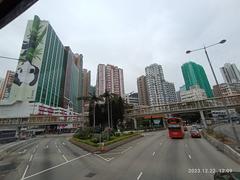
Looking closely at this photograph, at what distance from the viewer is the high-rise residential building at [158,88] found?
153000mm

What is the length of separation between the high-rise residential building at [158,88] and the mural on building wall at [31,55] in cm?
10091

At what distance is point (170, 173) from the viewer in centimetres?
1075

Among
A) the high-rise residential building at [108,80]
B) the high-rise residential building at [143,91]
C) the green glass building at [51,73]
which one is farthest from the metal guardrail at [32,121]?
the high-rise residential building at [143,91]

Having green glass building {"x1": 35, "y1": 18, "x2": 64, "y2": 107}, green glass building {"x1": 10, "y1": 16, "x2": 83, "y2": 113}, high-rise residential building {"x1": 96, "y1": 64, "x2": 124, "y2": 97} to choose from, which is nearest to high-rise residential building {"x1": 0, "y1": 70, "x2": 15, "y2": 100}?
green glass building {"x1": 10, "y1": 16, "x2": 83, "y2": 113}

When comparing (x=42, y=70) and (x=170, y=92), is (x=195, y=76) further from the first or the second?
(x=42, y=70)

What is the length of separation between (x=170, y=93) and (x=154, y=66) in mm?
34067

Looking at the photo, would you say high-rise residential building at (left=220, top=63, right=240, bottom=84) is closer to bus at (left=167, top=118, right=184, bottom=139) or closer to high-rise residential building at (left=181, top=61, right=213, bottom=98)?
high-rise residential building at (left=181, top=61, right=213, bottom=98)

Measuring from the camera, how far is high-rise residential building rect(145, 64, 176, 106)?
153 meters

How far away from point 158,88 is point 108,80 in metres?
51.2

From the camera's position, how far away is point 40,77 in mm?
112000

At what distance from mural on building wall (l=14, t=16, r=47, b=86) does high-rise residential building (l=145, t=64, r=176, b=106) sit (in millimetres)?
100913

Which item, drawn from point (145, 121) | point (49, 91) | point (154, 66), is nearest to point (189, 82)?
point (154, 66)

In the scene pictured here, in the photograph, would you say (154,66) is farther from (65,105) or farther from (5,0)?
(5,0)

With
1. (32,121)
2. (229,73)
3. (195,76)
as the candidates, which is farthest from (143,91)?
(32,121)
